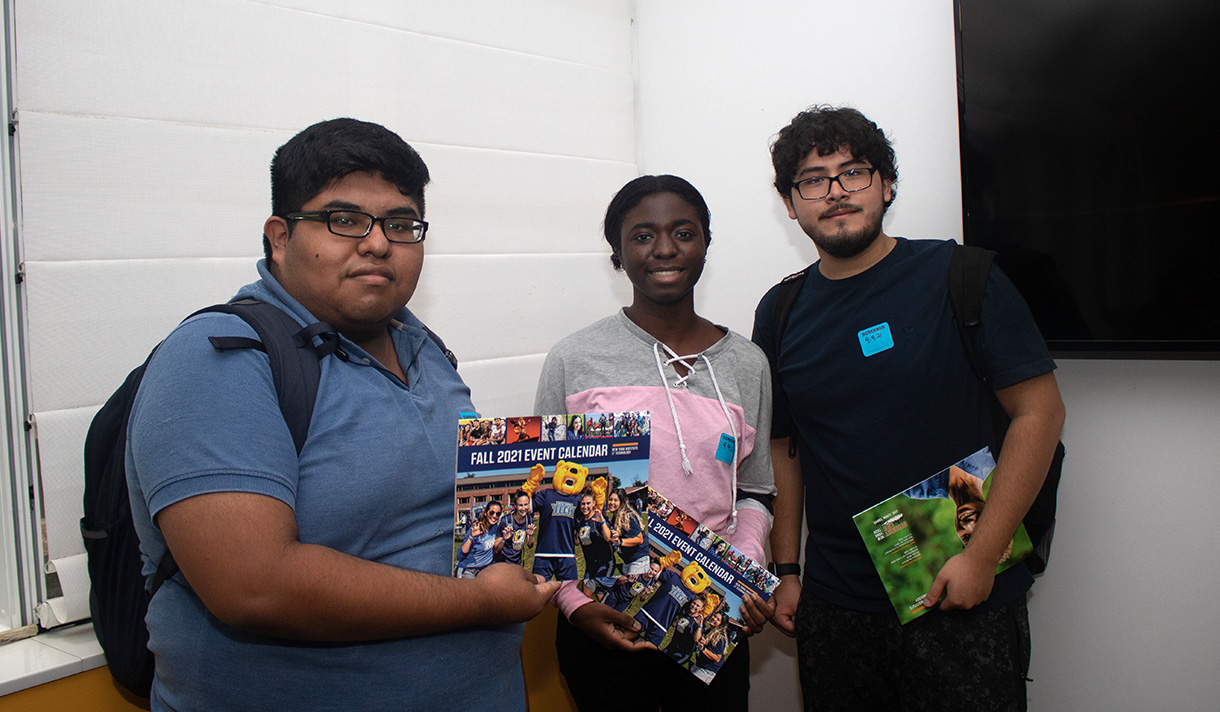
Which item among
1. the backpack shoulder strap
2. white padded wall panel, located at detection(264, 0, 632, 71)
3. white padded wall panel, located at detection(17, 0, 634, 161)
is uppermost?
white padded wall panel, located at detection(264, 0, 632, 71)

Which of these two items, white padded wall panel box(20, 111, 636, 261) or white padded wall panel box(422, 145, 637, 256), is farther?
white padded wall panel box(422, 145, 637, 256)

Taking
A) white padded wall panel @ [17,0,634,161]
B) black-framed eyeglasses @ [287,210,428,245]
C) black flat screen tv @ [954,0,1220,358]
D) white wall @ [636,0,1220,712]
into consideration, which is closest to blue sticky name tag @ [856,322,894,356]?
black flat screen tv @ [954,0,1220,358]

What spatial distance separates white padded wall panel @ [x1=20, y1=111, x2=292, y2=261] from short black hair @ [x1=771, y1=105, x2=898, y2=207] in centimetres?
157

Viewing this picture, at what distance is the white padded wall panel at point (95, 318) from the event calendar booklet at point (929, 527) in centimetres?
196

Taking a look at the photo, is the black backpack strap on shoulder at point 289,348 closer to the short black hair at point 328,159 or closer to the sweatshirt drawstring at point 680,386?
the short black hair at point 328,159

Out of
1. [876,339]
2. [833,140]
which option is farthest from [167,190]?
[876,339]

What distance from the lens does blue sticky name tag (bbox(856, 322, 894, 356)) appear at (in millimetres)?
1775

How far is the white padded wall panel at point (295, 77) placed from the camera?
1.82 meters

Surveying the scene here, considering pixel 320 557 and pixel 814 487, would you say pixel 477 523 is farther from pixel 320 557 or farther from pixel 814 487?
pixel 814 487

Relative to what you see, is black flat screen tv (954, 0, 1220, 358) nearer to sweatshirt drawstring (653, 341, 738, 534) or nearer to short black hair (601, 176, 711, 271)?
short black hair (601, 176, 711, 271)

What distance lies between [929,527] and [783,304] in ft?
2.37

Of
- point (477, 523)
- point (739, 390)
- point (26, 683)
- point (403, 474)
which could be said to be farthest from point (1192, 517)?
point (26, 683)

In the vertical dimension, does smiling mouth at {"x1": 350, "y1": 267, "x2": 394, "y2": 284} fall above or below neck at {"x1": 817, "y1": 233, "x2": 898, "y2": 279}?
below

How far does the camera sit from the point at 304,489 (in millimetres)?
1106
